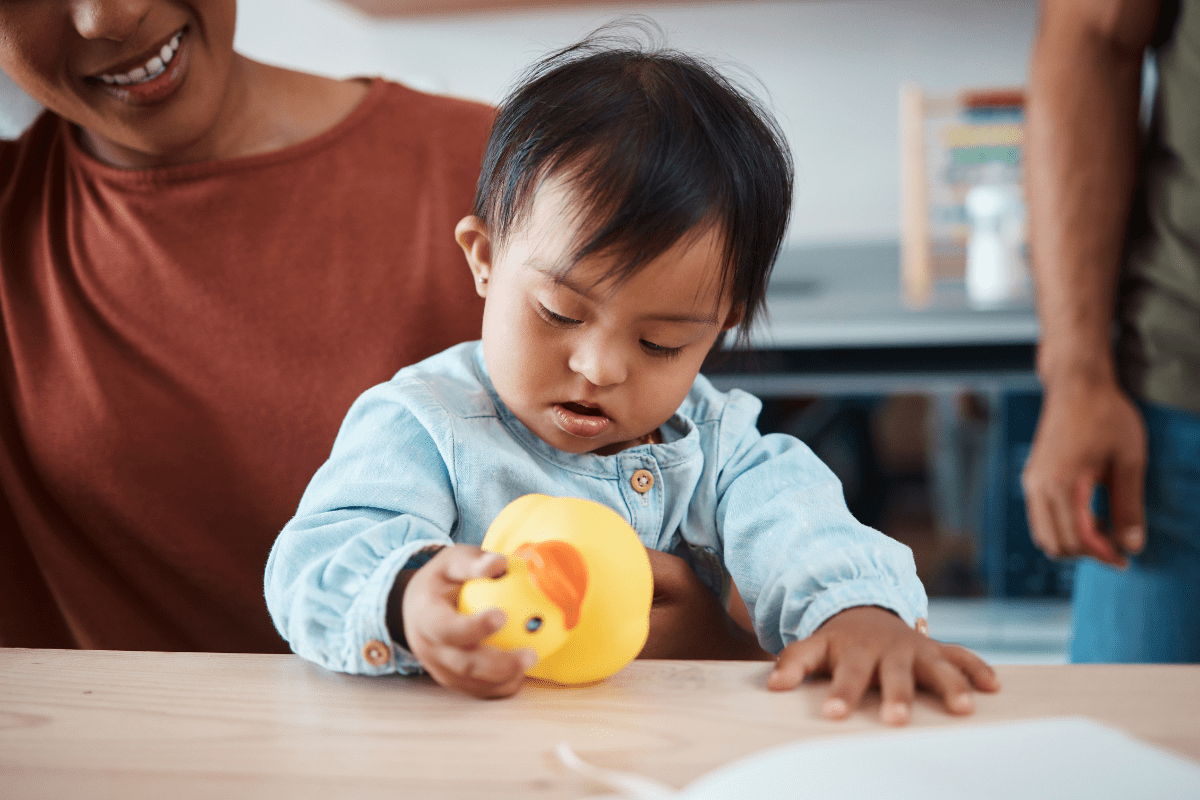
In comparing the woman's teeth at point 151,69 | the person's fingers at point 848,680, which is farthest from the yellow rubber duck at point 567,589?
the woman's teeth at point 151,69

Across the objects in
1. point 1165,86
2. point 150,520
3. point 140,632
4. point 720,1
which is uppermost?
point 720,1

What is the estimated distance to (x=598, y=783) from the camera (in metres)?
0.41

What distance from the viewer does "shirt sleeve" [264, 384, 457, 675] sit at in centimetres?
53

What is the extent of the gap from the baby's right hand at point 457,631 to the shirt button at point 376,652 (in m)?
0.02

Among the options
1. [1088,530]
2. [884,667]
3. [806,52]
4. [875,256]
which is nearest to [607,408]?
[884,667]

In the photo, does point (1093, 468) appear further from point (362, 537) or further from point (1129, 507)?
point (362, 537)

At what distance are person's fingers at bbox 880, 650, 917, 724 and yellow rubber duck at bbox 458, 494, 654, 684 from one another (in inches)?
5.4

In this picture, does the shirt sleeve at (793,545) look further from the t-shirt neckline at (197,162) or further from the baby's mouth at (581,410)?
the t-shirt neckline at (197,162)

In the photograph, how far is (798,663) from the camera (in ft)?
1.73

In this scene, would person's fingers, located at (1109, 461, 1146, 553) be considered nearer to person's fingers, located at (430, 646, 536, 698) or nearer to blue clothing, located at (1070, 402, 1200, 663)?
blue clothing, located at (1070, 402, 1200, 663)

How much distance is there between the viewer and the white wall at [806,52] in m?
2.40

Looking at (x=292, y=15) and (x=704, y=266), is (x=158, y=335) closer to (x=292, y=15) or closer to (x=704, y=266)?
(x=704, y=266)

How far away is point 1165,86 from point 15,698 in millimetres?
1141

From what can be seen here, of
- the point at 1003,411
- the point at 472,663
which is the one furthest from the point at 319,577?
the point at 1003,411
